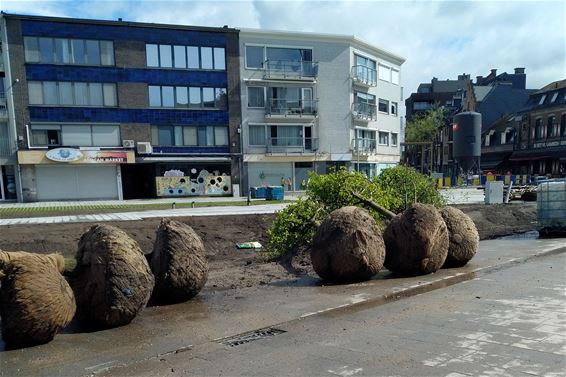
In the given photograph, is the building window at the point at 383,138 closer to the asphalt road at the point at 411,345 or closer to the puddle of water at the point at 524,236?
the puddle of water at the point at 524,236

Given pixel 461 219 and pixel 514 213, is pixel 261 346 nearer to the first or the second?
pixel 461 219

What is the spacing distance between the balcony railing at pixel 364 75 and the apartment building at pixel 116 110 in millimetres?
12310

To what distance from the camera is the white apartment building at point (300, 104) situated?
1582 inches

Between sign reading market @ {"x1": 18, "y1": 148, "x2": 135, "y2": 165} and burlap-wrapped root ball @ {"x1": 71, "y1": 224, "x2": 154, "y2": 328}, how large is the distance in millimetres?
31872

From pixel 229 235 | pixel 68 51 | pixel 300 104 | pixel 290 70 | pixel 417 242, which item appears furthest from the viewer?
pixel 300 104

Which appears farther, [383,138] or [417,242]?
A: [383,138]

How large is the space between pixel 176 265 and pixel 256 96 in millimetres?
35295

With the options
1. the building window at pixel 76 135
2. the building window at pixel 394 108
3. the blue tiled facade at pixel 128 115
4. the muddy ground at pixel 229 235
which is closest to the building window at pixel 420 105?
the building window at pixel 394 108

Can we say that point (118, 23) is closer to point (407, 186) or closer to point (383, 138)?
point (383, 138)

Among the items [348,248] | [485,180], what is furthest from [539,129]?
[348,248]

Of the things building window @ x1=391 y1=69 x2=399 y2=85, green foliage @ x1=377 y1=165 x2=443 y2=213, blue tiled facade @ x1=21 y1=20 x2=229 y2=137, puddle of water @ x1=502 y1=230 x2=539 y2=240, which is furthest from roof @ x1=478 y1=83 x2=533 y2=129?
green foliage @ x1=377 y1=165 x2=443 y2=213

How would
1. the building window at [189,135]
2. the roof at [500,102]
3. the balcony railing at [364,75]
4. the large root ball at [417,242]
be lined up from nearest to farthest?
the large root ball at [417,242] < the building window at [189,135] < the balcony railing at [364,75] < the roof at [500,102]

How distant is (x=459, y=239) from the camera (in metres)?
8.92

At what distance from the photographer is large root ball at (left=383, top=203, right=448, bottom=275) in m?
8.02
